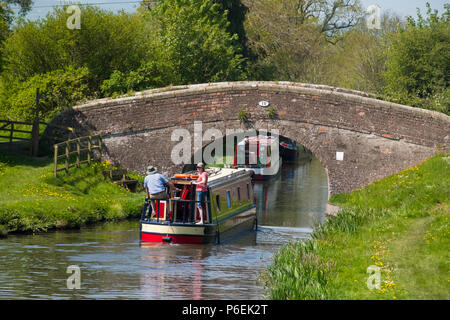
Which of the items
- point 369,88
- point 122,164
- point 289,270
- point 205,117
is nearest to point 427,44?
point 369,88

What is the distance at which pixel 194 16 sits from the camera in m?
34.8

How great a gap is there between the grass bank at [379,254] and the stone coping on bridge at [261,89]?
396 centimetres

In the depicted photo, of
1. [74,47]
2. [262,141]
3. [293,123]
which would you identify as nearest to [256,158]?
[262,141]

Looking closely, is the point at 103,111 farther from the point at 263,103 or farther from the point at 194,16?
the point at 194,16

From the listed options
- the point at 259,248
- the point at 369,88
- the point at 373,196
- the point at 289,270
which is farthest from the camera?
the point at 369,88

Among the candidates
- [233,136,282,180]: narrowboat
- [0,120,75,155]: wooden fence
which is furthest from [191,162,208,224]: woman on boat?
[233,136,282,180]: narrowboat

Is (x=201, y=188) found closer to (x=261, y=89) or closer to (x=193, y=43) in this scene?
(x=261, y=89)

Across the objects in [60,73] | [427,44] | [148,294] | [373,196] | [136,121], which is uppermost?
[427,44]

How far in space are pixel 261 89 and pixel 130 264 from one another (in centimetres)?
1032

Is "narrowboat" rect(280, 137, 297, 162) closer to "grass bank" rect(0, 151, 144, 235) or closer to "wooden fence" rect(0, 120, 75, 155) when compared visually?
"wooden fence" rect(0, 120, 75, 155)

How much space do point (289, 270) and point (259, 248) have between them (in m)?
6.38

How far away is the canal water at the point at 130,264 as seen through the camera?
1273cm

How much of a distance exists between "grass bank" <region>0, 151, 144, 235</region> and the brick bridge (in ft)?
5.64

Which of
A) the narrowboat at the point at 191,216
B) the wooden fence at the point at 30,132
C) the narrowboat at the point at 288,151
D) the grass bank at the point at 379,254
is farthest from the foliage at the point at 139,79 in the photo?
the narrowboat at the point at 288,151
